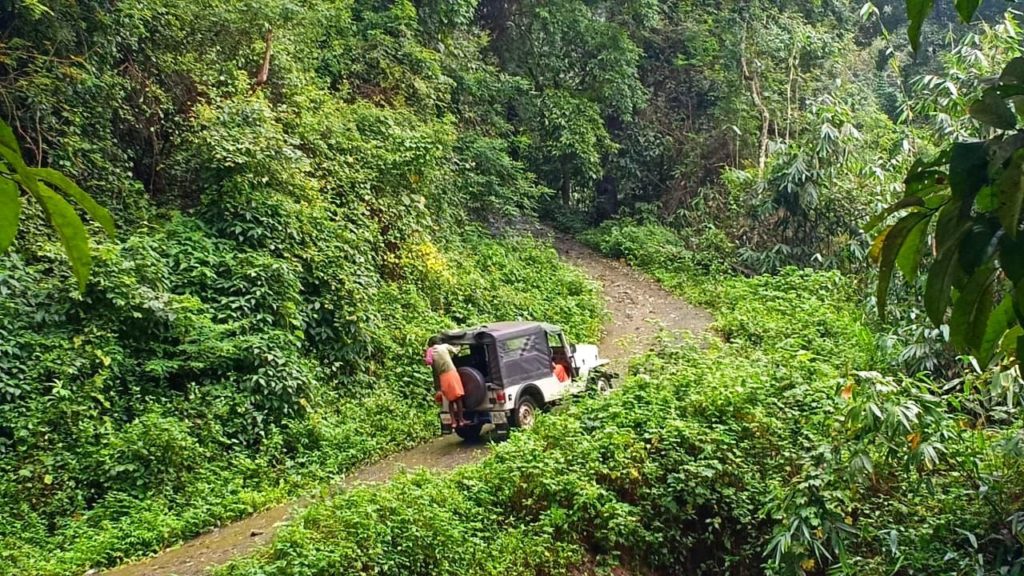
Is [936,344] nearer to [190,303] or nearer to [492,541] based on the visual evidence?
[492,541]

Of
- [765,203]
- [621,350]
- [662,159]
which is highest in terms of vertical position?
[662,159]

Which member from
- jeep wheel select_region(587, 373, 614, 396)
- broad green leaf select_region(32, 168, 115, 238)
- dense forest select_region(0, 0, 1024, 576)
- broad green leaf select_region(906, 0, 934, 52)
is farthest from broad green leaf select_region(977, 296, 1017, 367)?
jeep wheel select_region(587, 373, 614, 396)

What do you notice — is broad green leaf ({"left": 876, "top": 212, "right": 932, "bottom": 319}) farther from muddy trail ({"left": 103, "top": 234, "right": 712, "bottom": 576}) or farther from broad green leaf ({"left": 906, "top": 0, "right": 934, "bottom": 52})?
muddy trail ({"left": 103, "top": 234, "right": 712, "bottom": 576})

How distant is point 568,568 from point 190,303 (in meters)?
4.83

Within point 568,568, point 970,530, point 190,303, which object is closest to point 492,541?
point 568,568

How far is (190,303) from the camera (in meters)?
8.01

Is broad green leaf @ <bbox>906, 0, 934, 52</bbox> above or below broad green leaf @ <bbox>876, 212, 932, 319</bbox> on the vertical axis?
above

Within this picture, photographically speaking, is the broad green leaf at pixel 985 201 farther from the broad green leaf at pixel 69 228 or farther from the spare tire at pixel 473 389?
the spare tire at pixel 473 389

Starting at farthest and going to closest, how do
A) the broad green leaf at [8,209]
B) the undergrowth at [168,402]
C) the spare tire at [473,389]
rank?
the spare tire at [473,389] → the undergrowth at [168,402] → the broad green leaf at [8,209]

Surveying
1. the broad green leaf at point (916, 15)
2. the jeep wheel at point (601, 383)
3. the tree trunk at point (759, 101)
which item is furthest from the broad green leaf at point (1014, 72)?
the tree trunk at point (759, 101)

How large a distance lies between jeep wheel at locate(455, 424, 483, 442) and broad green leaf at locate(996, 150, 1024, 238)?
7.44 m

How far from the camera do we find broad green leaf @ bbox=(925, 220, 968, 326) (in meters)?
1.20

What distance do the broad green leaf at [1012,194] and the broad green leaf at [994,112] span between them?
0.12 m

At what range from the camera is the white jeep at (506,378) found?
822cm
